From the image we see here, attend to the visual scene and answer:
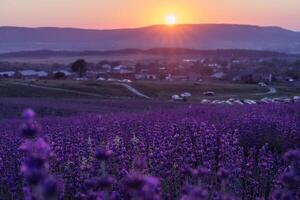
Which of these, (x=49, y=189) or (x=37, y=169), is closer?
(x=49, y=189)

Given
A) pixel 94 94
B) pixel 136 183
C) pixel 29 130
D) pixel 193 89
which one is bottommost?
pixel 193 89

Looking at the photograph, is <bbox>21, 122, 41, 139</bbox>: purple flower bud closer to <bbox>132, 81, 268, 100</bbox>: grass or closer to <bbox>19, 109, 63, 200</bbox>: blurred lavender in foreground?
<bbox>19, 109, 63, 200</bbox>: blurred lavender in foreground

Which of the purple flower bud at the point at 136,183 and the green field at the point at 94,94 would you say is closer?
the purple flower bud at the point at 136,183

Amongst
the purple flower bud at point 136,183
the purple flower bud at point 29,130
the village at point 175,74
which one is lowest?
the village at point 175,74

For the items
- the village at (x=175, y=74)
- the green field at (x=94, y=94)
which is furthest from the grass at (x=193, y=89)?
the village at (x=175, y=74)

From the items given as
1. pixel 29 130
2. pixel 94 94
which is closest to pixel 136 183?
pixel 29 130

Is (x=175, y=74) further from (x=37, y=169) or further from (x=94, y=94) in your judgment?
(x=37, y=169)

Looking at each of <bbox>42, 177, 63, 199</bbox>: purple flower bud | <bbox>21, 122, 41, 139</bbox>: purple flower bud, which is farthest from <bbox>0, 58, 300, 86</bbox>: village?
<bbox>42, 177, 63, 199</bbox>: purple flower bud

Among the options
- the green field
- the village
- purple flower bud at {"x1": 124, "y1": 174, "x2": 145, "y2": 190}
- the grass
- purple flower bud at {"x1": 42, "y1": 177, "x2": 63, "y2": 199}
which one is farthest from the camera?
the village

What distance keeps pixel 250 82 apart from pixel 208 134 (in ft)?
231

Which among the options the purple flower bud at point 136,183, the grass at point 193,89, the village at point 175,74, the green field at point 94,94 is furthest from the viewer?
the village at point 175,74

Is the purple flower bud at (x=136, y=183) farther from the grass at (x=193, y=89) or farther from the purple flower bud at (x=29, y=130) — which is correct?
the grass at (x=193, y=89)

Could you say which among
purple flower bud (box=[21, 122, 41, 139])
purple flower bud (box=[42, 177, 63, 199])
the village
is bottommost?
the village

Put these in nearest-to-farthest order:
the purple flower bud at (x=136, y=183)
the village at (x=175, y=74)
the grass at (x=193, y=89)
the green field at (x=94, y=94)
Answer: the purple flower bud at (x=136, y=183), the green field at (x=94, y=94), the grass at (x=193, y=89), the village at (x=175, y=74)
